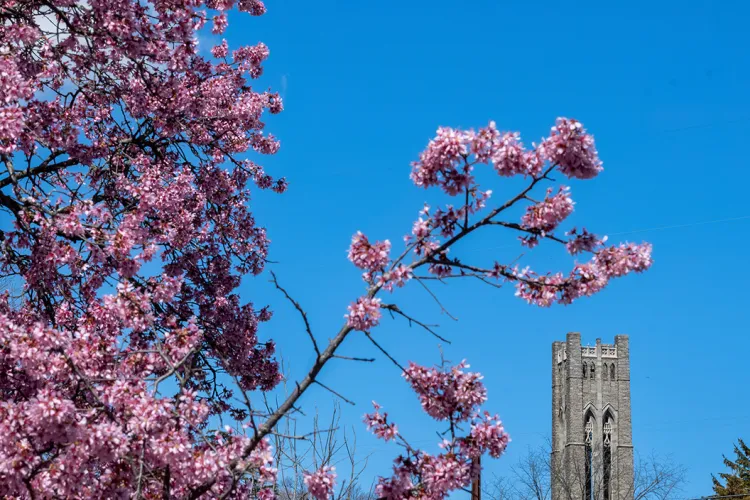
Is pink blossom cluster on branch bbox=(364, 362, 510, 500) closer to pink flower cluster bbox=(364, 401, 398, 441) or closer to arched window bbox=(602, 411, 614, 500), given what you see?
pink flower cluster bbox=(364, 401, 398, 441)

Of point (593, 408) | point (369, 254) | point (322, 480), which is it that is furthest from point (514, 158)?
point (593, 408)

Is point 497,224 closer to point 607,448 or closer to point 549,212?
point 549,212

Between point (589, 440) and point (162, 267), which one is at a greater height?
point (589, 440)

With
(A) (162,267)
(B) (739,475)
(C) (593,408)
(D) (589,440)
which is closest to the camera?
(A) (162,267)

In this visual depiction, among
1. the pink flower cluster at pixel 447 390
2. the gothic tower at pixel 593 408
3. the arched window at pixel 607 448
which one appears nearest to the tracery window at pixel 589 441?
the gothic tower at pixel 593 408

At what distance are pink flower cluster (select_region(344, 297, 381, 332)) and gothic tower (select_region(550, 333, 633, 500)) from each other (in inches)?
2613

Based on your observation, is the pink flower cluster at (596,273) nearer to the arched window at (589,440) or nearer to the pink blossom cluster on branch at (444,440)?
the pink blossom cluster on branch at (444,440)

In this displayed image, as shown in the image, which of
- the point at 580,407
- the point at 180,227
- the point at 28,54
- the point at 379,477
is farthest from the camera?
the point at 580,407

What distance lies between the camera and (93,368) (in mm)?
5418

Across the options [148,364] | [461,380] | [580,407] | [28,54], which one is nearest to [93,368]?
[148,364]

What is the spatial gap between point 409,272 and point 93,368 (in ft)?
6.30

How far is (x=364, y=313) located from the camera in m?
4.75

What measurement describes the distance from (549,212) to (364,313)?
41.7 inches

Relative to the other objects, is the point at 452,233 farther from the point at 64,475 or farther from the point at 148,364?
the point at 64,475
